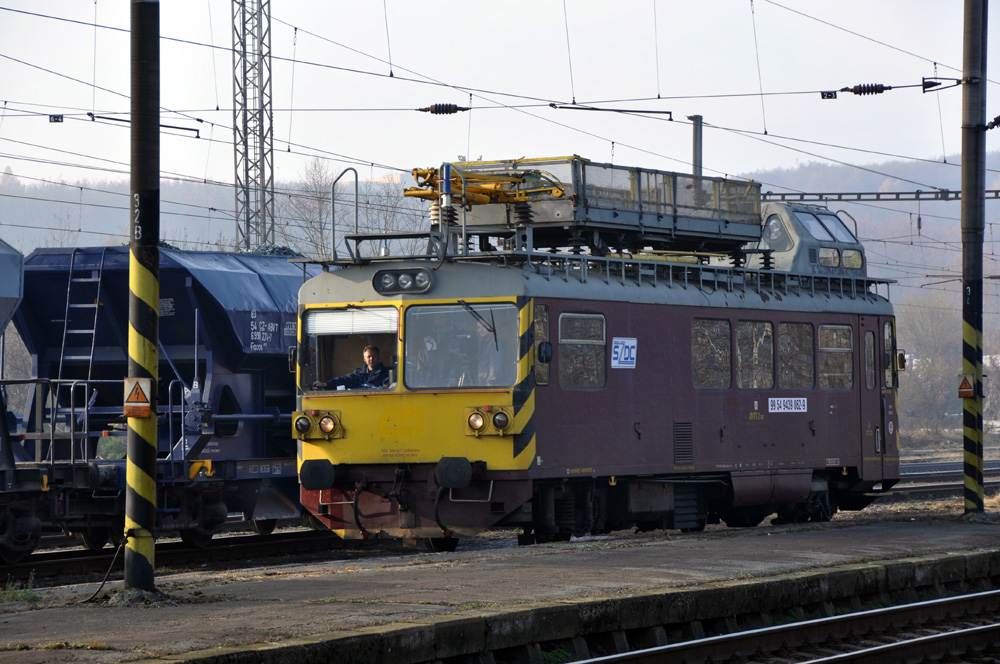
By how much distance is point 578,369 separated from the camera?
47.6 ft

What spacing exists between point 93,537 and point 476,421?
6285 millimetres

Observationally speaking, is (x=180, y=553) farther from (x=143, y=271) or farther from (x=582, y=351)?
(x=143, y=271)

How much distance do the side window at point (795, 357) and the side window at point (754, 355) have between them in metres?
0.23

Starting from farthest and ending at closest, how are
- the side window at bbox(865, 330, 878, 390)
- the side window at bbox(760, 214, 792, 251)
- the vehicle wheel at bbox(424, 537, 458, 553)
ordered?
the side window at bbox(760, 214, 792, 251), the side window at bbox(865, 330, 878, 390), the vehicle wheel at bbox(424, 537, 458, 553)

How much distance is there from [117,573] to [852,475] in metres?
10.1

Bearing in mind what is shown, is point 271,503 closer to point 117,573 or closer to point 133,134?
point 117,573

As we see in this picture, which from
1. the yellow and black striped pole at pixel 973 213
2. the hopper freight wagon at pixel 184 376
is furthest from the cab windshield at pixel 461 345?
the yellow and black striped pole at pixel 973 213

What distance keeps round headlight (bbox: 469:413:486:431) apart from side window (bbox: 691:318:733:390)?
11.2 ft

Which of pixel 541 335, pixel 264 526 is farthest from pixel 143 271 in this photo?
pixel 264 526

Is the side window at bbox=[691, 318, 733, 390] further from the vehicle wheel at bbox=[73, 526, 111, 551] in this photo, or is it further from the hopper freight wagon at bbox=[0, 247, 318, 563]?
the vehicle wheel at bbox=[73, 526, 111, 551]

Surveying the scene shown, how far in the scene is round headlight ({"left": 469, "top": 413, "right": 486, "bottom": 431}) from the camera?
1372cm

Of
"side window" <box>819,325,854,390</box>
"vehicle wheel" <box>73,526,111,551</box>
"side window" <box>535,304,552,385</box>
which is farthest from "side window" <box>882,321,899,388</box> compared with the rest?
"vehicle wheel" <box>73,526,111,551</box>

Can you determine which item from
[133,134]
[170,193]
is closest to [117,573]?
[133,134]

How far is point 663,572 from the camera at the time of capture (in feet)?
36.0
